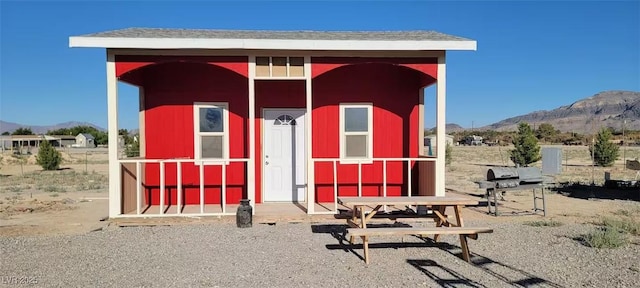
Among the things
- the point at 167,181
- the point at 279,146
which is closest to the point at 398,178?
the point at 279,146

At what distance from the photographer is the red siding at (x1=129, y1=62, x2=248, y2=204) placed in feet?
30.7

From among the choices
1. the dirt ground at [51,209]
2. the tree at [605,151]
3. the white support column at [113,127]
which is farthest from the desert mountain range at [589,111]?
the white support column at [113,127]

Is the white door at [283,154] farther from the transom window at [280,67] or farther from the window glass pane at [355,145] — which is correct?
the transom window at [280,67]

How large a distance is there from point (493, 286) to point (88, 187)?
51.3ft

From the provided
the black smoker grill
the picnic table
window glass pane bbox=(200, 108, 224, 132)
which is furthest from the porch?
the picnic table

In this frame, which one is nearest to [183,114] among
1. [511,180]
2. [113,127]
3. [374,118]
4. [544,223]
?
[113,127]

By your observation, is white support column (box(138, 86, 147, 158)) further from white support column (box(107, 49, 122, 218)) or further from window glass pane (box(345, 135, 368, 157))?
window glass pane (box(345, 135, 368, 157))

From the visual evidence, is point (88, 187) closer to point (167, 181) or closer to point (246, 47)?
point (167, 181)

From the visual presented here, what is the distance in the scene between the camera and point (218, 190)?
961 centimetres

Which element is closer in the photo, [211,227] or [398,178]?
[211,227]

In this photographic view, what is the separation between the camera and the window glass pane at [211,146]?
31.1 feet

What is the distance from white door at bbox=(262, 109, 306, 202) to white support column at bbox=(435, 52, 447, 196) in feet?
9.35

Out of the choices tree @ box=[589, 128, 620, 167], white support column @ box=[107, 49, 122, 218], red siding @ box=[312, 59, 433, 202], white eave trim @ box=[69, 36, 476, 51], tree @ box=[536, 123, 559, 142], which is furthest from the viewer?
tree @ box=[536, 123, 559, 142]

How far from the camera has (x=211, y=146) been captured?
31.1 feet
